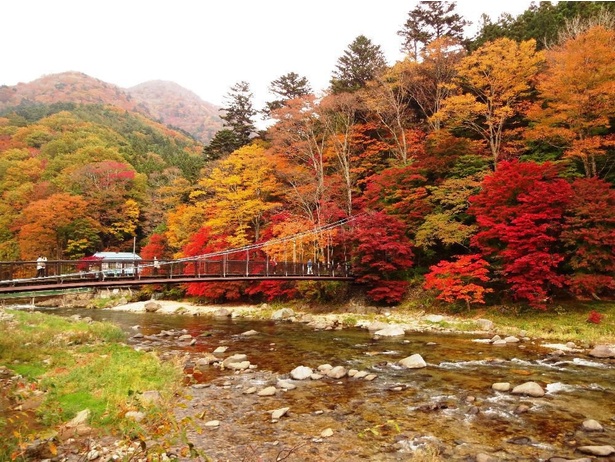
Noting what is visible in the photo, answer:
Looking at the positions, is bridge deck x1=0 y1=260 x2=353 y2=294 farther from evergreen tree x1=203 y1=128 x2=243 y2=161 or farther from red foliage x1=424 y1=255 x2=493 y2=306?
evergreen tree x1=203 y1=128 x2=243 y2=161

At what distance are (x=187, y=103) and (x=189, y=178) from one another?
143 meters

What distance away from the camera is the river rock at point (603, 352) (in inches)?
429

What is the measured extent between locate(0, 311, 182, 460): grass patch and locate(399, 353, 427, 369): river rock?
5970 millimetres

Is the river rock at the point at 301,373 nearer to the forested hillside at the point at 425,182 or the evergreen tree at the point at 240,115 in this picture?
the forested hillside at the point at 425,182

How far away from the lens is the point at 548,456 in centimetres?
555

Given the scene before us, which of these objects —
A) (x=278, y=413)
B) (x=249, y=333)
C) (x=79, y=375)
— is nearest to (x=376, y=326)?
(x=249, y=333)

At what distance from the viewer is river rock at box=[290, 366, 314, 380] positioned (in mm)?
9748

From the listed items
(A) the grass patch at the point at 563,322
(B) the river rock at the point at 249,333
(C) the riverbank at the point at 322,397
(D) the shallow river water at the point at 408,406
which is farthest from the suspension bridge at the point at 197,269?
(A) the grass patch at the point at 563,322

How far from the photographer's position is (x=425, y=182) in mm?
22797

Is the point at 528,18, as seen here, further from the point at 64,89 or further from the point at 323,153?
the point at 64,89

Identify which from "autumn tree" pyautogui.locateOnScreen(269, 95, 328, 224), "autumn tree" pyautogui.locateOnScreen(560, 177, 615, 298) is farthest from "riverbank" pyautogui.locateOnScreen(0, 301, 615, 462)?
"autumn tree" pyautogui.locateOnScreen(269, 95, 328, 224)

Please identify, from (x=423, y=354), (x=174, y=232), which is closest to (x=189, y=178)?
(x=174, y=232)

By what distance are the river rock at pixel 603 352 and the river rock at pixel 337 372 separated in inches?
288

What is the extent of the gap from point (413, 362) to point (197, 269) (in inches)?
383
